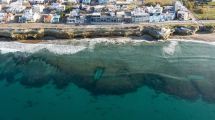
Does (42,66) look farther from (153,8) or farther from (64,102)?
(153,8)

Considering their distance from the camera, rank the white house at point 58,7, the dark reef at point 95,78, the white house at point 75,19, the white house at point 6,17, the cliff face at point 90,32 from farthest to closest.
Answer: the white house at point 58,7 < the white house at point 6,17 < the white house at point 75,19 < the cliff face at point 90,32 < the dark reef at point 95,78

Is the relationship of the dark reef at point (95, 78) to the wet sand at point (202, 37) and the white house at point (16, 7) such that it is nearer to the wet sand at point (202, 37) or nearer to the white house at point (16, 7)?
the wet sand at point (202, 37)

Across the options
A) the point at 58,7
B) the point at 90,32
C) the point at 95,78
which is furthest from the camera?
the point at 58,7

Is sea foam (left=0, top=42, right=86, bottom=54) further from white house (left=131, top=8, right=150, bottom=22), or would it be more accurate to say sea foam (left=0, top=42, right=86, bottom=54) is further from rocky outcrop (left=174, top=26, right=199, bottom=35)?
rocky outcrop (left=174, top=26, right=199, bottom=35)

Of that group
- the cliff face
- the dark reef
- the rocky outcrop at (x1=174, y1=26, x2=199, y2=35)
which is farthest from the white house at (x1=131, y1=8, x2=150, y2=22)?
the dark reef

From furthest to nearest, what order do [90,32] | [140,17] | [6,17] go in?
[6,17]
[140,17]
[90,32]

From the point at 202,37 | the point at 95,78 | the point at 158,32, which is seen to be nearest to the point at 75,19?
the point at 158,32

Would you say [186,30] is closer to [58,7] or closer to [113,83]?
[113,83]

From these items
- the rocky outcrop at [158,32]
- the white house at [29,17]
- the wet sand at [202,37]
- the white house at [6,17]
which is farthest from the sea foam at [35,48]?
the wet sand at [202,37]
